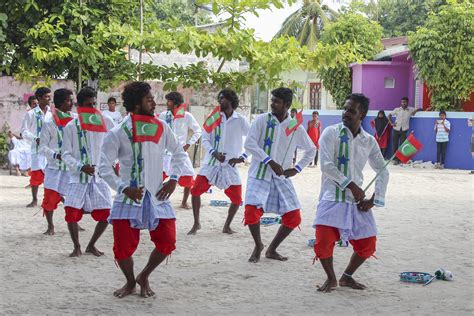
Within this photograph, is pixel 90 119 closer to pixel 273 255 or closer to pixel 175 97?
pixel 273 255

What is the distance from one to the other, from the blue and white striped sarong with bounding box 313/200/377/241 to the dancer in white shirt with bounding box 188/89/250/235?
9.67 feet

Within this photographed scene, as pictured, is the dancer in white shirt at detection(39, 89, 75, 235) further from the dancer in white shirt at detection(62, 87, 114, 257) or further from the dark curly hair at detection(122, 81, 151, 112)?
the dark curly hair at detection(122, 81, 151, 112)

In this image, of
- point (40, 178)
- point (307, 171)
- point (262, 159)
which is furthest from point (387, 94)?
point (262, 159)

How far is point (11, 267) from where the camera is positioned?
6.96m

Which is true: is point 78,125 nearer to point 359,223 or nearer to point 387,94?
point 359,223

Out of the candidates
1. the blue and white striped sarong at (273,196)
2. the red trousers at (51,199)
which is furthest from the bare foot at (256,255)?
the red trousers at (51,199)

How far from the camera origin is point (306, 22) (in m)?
36.5

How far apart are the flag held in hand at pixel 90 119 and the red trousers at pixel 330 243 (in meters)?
2.53

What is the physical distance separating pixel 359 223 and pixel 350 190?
0.90 ft

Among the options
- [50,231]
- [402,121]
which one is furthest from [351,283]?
[402,121]

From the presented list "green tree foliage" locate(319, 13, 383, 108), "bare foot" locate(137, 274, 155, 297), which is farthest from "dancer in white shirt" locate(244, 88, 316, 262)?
"green tree foliage" locate(319, 13, 383, 108)

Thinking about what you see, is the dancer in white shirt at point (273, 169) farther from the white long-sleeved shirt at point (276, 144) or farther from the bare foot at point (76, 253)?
the bare foot at point (76, 253)

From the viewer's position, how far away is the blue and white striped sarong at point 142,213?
560 cm

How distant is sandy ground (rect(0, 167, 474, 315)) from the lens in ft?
18.6
